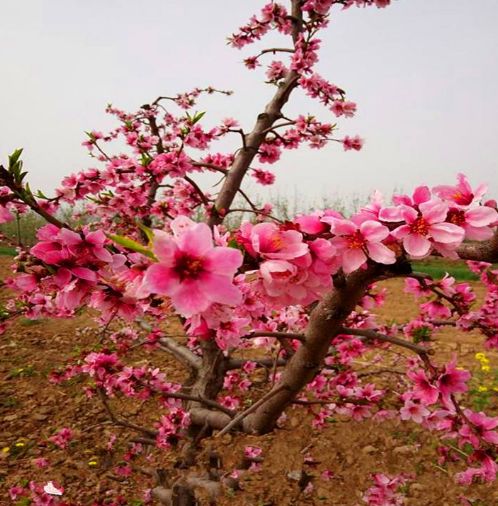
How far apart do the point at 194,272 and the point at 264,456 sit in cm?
374

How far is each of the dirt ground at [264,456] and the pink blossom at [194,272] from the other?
8.19 ft

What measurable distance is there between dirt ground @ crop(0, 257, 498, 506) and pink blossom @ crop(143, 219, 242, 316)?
250 centimetres

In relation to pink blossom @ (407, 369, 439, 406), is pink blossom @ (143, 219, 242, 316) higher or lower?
higher

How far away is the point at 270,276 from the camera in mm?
753

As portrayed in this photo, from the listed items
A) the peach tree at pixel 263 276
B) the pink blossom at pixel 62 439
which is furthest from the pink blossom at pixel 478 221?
the pink blossom at pixel 62 439

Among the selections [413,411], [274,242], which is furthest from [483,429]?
[274,242]

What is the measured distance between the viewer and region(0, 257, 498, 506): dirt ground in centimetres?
341

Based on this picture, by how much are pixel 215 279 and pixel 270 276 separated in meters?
0.11

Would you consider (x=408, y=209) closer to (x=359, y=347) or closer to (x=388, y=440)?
(x=359, y=347)

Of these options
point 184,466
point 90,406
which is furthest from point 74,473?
point 184,466

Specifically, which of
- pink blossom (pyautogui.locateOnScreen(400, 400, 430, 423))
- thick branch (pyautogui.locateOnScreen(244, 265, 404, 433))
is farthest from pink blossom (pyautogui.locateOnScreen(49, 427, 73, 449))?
pink blossom (pyautogui.locateOnScreen(400, 400, 430, 423))

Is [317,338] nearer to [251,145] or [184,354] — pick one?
[184,354]

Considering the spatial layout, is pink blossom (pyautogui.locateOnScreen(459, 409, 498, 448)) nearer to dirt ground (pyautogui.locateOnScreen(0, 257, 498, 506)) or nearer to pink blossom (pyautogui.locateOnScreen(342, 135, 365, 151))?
dirt ground (pyautogui.locateOnScreen(0, 257, 498, 506))

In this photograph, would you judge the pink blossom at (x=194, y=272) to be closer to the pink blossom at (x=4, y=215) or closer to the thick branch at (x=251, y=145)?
the pink blossom at (x=4, y=215)
